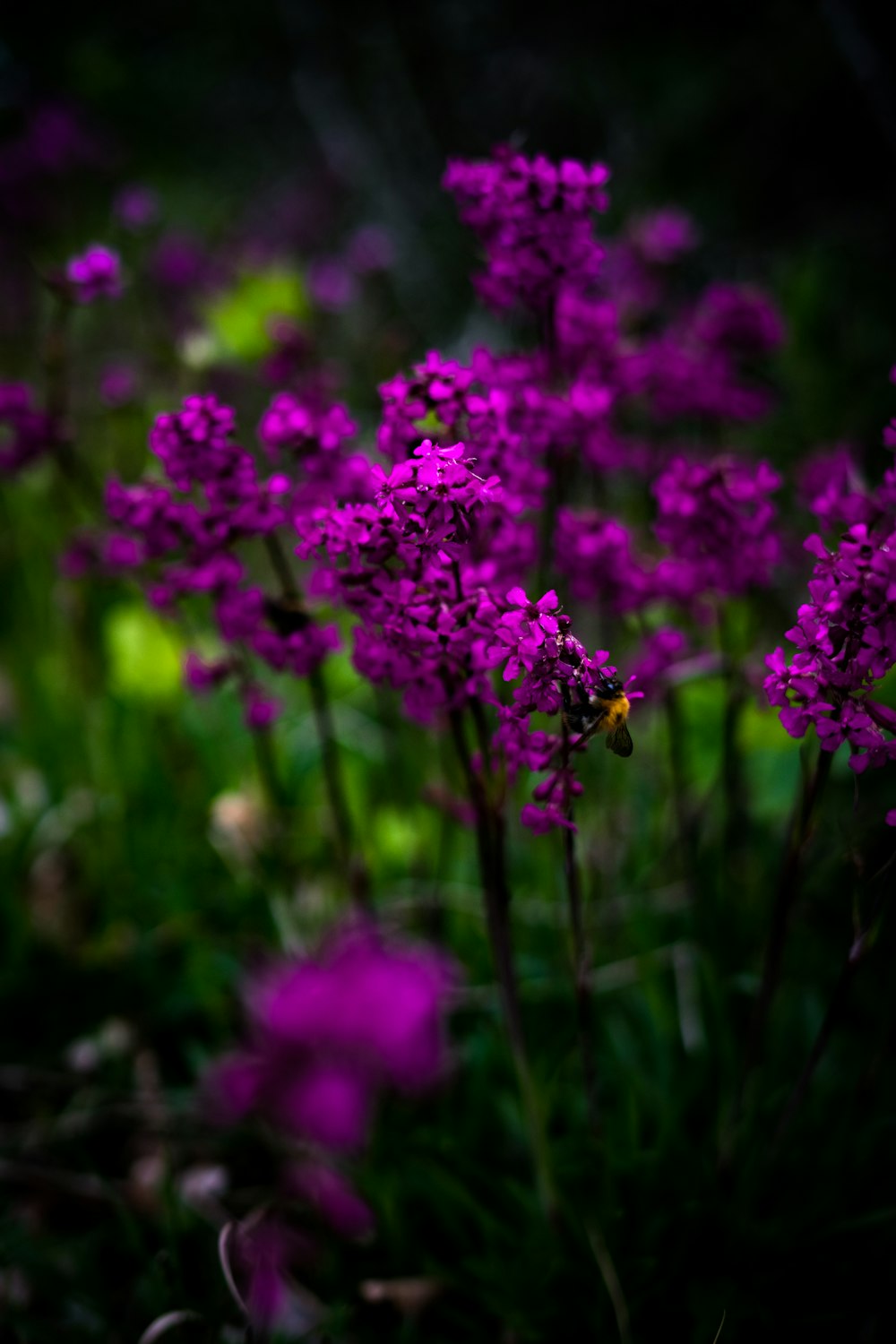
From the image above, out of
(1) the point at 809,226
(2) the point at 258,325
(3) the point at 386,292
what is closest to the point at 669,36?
(1) the point at 809,226

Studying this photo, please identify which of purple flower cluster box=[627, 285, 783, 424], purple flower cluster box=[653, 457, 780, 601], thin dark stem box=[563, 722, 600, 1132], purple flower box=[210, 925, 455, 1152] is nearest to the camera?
purple flower box=[210, 925, 455, 1152]

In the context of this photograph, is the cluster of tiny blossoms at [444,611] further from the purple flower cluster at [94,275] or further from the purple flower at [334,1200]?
the purple flower cluster at [94,275]

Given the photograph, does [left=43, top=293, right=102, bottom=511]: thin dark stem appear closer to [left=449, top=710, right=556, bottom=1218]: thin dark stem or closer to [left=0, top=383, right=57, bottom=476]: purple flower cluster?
[left=0, top=383, right=57, bottom=476]: purple flower cluster

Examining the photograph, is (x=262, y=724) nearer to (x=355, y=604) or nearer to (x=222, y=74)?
(x=355, y=604)

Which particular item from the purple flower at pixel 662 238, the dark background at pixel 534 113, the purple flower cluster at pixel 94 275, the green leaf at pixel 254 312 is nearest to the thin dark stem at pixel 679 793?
the dark background at pixel 534 113

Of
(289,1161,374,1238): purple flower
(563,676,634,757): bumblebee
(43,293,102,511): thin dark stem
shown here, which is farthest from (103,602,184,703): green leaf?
(289,1161,374,1238): purple flower

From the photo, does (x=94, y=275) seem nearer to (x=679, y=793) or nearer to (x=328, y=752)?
(x=328, y=752)
